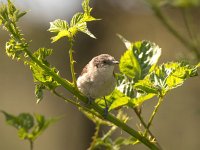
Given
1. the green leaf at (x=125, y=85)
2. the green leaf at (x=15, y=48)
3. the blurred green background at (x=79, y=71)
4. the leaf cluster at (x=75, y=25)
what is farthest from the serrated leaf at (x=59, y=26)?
the blurred green background at (x=79, y=71)

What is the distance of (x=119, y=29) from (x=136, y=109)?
991 cm

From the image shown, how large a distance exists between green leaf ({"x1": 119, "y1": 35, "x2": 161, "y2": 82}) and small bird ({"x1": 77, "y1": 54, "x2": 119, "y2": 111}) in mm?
979

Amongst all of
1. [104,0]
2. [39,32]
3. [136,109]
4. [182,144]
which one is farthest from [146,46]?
[39,32]

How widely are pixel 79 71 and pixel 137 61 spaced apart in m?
8.82

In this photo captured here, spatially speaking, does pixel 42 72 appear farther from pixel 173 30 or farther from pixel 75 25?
pixel 173 30

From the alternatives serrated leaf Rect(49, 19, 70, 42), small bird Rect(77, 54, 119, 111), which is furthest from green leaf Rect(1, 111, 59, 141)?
small bird Rect(77, 54, 119, 111)

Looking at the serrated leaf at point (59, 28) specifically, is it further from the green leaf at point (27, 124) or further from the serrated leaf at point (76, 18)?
the green leaf at point (27, 124)

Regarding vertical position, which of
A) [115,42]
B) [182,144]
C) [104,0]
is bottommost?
[182,144]

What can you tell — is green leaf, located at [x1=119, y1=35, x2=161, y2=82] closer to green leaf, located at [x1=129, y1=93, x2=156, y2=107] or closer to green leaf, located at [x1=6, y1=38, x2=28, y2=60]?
green leaf, located at [x1=129, y1=93, x2=156, y2=107]

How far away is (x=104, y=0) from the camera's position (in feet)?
35.4

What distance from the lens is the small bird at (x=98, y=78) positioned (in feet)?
9.55

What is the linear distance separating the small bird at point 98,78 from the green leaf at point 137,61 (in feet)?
3.21

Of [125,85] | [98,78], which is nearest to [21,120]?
[125,85]

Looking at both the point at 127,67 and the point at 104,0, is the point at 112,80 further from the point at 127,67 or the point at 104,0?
the point at 104,0
